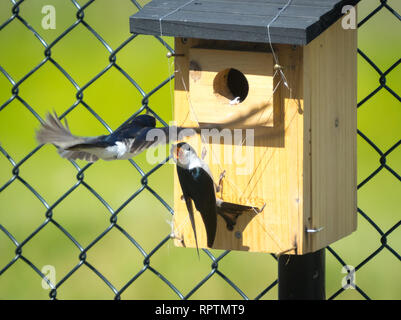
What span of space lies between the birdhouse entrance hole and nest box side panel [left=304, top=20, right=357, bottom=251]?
20 cm

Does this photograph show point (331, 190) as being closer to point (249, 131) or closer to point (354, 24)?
point (249, 131)

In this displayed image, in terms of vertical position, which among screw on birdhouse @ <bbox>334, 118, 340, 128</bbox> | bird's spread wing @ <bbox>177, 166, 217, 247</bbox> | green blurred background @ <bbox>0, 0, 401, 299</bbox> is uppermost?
bird's spread wing @ <bbox>177, 166, 217, 247</bbox>

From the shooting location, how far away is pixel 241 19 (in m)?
2.10

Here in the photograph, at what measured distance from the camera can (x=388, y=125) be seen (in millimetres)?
4957

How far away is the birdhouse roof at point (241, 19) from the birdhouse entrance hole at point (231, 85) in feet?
0.55

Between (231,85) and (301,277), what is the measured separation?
0.51 m

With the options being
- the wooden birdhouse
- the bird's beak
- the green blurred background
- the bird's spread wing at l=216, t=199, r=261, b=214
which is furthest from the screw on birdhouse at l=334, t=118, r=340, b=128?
the green blurred background

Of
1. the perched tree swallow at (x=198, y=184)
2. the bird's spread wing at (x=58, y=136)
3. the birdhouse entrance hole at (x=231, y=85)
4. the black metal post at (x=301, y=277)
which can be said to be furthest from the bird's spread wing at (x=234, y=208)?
the bird's spread wing at (x=58, y=136)

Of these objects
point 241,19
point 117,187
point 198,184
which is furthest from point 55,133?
point 117,187

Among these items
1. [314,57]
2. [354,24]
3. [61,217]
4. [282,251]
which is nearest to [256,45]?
[314,57]

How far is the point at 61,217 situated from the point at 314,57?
9.12ft

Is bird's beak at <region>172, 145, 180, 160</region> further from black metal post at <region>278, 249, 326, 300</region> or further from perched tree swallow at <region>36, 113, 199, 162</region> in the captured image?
black metal post at <region>278, 249, 326, 300</region>

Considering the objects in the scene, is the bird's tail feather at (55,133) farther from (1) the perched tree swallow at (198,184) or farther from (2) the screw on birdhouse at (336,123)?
(2) the screw on birdhouse at (336,123)

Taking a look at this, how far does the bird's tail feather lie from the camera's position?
200 cm
